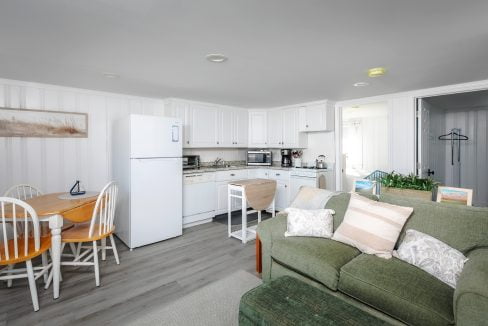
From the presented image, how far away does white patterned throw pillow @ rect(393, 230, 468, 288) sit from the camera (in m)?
1.60

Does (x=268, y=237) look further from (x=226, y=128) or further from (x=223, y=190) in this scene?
(x=226, y=128)

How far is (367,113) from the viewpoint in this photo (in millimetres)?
6355

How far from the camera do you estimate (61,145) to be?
3.52 metres

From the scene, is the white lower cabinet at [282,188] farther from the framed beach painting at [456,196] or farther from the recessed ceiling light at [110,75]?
the recessed ceiling light at [110,75]

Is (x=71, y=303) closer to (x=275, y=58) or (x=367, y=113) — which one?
(x=275, y=58)

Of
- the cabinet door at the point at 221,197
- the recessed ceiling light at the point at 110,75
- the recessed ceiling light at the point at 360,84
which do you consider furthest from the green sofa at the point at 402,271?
the recessed ceiling light at the point at 110,75

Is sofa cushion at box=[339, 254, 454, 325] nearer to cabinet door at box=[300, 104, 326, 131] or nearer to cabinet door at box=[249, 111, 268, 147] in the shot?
cabinet door at box=[300, 104, 326, 131]

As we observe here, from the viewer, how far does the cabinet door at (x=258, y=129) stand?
17.9 feet

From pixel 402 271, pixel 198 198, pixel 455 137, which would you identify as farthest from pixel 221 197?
pixel 455 137

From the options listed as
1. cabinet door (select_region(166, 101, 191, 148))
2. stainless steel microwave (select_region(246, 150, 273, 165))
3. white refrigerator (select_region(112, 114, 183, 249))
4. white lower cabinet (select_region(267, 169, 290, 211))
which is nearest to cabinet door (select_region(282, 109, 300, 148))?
stainless steel microwave (select_region(246, 150, 273, 165))

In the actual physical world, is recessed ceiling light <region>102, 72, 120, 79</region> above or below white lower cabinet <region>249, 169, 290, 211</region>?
above

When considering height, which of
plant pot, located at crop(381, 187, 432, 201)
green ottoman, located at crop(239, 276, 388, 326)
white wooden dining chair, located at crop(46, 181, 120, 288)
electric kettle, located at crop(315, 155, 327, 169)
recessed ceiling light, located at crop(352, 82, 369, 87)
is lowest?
green ottoman, located at crop(239, 276, 388, 326)

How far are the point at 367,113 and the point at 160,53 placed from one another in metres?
5.58

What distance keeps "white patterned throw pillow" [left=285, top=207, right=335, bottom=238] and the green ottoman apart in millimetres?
716
